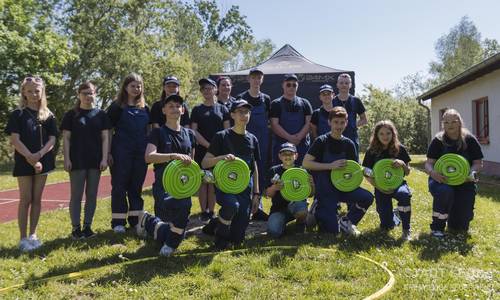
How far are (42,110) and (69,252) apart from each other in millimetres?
1729

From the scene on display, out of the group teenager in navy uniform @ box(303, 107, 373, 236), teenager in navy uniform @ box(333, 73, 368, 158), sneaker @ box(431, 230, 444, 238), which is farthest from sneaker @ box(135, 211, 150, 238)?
sneaker @ box(431, 230, 444, 238)

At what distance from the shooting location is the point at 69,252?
5.05 meters

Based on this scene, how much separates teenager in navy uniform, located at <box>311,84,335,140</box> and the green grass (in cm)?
160

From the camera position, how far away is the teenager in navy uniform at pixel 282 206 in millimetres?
5594

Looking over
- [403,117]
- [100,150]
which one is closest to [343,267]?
[100,150]

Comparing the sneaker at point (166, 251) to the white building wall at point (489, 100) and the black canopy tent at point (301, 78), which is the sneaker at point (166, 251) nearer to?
the black canopy tent at point (301, 78)

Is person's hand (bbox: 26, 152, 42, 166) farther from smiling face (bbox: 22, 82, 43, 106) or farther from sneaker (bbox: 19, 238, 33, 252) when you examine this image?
sneaker (bbox: 19, 238, 33, 252)

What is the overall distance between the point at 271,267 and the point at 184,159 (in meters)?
1.42

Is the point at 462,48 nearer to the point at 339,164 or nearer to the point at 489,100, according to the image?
the point at 489,100

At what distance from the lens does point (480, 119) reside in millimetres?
15250

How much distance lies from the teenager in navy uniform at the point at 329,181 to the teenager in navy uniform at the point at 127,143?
2.17 m

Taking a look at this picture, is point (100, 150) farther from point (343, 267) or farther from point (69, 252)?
point (343, 267)

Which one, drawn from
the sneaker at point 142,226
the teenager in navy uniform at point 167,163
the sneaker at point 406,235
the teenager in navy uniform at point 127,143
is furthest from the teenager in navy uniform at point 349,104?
the sneaker at point 142,226

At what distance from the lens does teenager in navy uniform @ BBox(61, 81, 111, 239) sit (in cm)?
557
